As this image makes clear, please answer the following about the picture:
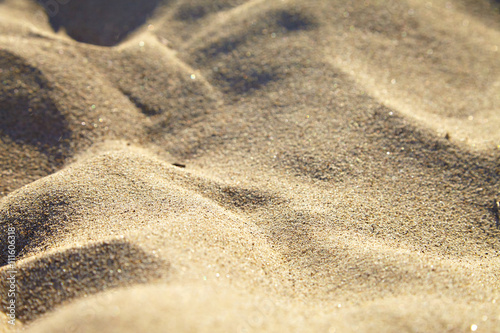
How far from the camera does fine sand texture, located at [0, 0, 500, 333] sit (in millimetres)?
1137

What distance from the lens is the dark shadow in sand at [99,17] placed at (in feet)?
7.90

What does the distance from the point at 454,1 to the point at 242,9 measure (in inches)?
61.2

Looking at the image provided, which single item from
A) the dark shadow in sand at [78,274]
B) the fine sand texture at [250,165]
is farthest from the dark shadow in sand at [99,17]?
the dark shadow in sand at [78,274]

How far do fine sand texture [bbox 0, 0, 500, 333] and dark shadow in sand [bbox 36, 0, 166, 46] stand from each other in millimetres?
16

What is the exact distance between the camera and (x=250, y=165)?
5.74 feet

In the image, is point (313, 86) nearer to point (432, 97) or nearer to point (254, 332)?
point (432, 97)

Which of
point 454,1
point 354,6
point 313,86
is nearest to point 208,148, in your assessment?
point 313,86

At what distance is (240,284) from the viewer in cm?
117

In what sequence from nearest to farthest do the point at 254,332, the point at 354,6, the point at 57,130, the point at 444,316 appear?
the point at 254,332 < the point at 444,316 < the point at 57,130 < the point at 354,6

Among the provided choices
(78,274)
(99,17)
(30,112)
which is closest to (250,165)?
(78,274)

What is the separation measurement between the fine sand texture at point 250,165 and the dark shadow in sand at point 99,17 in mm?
16

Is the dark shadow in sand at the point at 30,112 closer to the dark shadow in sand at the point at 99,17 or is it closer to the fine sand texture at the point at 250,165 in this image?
the fine sand texture at the point at 250,165

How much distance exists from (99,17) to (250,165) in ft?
5.58

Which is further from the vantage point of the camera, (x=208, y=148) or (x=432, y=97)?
(x=432, y=97)
